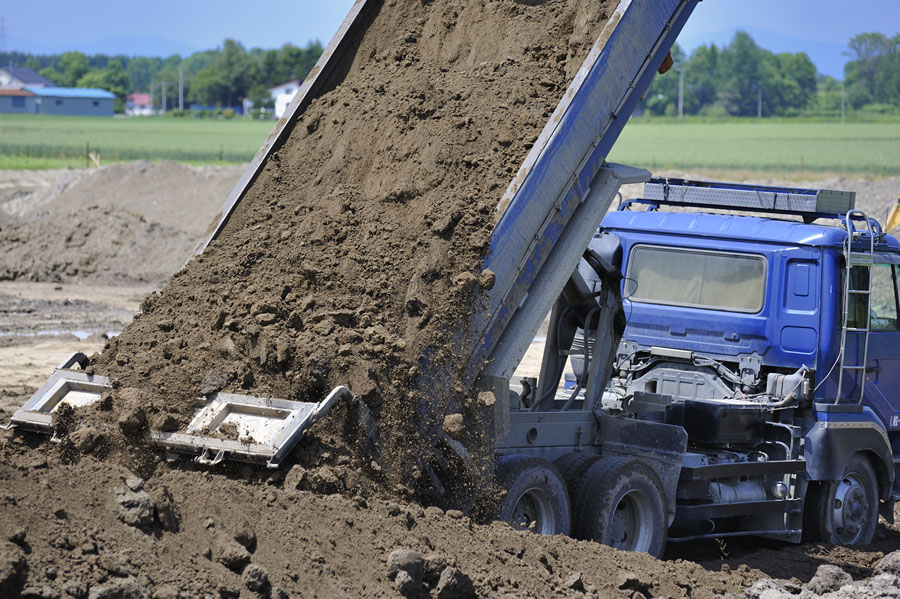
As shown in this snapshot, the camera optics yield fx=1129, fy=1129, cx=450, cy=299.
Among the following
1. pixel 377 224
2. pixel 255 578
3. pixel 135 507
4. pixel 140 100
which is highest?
pixel 140 100

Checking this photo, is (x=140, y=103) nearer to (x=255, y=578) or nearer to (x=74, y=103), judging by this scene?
(x=74, y=103)

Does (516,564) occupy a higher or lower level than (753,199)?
lower

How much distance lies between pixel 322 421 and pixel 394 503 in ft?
1.98

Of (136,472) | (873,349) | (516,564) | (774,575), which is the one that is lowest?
(774,575)

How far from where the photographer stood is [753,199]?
378 inches

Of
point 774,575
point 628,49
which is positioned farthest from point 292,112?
point 774,575

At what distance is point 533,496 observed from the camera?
7129mm

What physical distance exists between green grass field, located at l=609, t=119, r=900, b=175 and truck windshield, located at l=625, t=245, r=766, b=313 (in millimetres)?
38803

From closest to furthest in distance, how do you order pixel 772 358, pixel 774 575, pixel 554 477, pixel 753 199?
pixel 554 477
pixel 774 575
pixel 772 358
pixel 753 199

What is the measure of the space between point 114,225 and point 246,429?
23.4 m

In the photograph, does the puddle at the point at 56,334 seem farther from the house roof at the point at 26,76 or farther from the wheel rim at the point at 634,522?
the house roof at the point at 26,76

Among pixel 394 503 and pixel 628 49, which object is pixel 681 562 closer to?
pixel 394 503

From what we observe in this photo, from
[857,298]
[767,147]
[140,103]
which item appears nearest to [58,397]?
[857,298]

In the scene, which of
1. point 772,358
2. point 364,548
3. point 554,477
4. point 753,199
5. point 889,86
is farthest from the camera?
point 889,86
